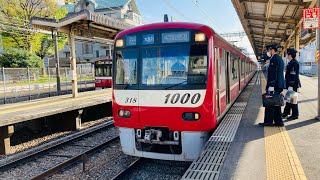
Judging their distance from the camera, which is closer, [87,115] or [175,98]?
[175,98]

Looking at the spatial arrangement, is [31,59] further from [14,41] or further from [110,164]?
[110,164]

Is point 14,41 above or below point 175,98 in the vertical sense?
above

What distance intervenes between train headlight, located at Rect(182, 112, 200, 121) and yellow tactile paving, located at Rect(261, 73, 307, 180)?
4.25ft

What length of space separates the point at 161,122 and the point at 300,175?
244 centimetres

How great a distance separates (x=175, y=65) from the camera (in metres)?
5.22

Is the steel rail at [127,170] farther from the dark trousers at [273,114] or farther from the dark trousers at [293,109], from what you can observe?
the dark trousers at [293,109]

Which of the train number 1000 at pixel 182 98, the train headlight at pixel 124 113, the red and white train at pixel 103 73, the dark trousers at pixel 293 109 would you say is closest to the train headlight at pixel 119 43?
the train headlight at pixel 124 113

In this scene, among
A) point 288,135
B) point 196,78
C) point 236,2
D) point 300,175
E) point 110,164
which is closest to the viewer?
point 300,175

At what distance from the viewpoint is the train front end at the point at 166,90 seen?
16.7 ft

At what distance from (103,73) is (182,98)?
17.2 m

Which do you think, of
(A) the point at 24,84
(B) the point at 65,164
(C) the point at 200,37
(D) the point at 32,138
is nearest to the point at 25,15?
(A) the point at 24,84

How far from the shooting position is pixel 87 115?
13.7 meters

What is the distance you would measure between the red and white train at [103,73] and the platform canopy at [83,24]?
749 cm

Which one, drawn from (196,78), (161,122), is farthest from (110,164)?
(196,78)
